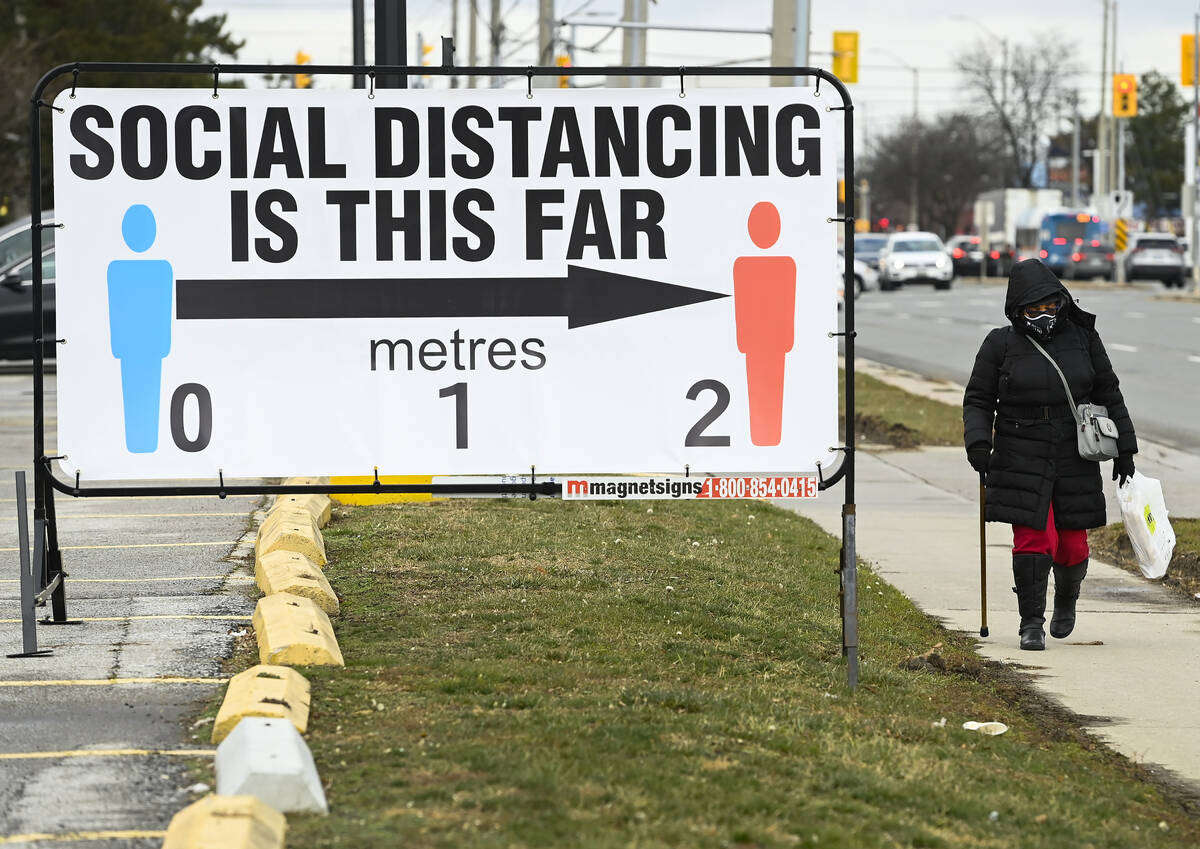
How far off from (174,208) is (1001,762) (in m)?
3.61

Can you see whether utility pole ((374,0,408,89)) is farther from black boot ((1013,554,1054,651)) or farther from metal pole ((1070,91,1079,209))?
metal pole ((1070,91,1079,209))

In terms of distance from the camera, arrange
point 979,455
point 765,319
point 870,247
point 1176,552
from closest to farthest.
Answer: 1. point 765,319
2. point 979,455
3. point 1176,552
4. point 870,247

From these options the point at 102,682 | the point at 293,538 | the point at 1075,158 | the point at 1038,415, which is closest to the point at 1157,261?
the point at 1075,158

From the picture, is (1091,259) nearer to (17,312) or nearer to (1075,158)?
(1075,158)

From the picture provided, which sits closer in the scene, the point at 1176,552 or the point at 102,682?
the point at 102,682

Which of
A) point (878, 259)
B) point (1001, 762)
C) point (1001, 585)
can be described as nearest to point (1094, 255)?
point (878, 259)

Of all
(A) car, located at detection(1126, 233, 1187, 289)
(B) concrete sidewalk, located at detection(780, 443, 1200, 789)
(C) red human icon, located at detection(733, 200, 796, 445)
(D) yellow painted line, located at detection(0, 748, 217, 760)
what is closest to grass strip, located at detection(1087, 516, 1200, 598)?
(B) concrete sidewalk, located at detection(780, 443, 1200, 789)

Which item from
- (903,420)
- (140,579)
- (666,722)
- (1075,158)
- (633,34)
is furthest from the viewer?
(1075,158)

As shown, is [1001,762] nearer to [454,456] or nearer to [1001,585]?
[454,456]

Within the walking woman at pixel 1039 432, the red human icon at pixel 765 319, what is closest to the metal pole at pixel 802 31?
the walking woman at pixel 1039 432

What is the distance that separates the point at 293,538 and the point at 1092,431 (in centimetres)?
364

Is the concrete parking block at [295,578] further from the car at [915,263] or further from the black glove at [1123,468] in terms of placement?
the car at [915,263]

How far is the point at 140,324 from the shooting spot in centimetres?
711

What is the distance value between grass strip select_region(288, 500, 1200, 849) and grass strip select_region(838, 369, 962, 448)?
7.63 metres
